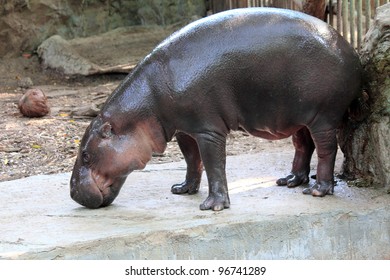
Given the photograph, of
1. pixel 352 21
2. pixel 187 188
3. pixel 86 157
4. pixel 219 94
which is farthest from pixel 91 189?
pixel 352 21

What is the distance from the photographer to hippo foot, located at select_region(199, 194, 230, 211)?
14.8 ft

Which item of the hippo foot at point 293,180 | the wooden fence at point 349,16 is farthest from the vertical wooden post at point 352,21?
the hippo foot at point 293,180

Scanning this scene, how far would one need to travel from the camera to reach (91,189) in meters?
4.63

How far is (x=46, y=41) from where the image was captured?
1211 centimetres

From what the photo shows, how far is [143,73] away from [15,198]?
1406 millimetres

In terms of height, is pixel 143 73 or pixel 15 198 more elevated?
pixel 143 73

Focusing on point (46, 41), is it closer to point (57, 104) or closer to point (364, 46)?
point (57, 104)

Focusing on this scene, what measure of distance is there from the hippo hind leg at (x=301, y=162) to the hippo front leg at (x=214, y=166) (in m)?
0.77

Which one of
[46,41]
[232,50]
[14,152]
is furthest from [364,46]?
[46,41]

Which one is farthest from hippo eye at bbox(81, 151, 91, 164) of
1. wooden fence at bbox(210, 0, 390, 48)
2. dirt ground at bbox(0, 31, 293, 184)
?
wooden fence at bbox(210, 0, 390, 48)

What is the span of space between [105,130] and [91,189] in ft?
1.35

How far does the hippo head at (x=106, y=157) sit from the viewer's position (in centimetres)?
456

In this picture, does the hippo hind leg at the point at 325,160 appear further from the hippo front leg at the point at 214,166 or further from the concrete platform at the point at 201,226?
the hippo front leg at the point at 214,166

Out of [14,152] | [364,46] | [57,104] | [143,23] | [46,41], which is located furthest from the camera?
[143,23]
